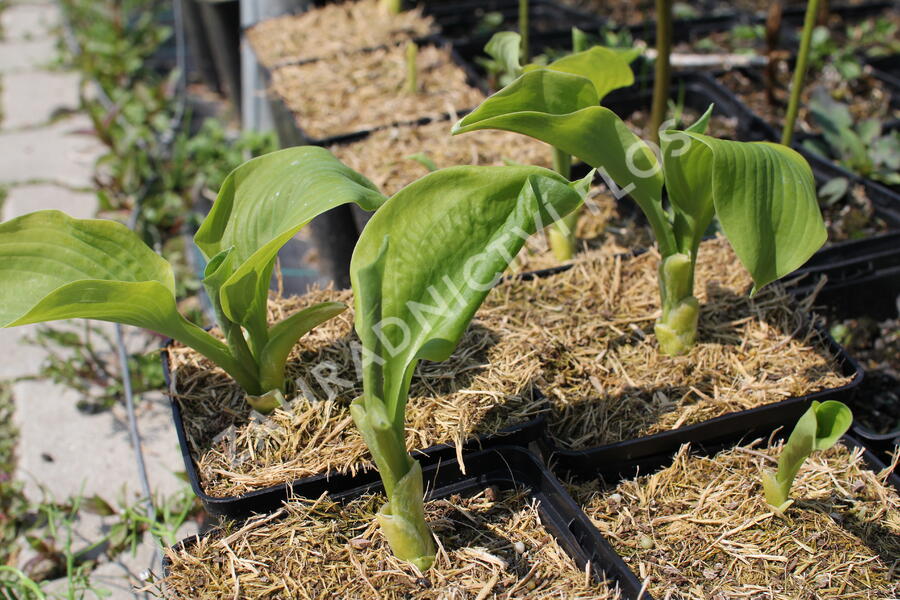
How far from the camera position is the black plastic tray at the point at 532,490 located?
0.95m

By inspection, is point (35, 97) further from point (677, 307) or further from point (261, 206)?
point (677, 307)

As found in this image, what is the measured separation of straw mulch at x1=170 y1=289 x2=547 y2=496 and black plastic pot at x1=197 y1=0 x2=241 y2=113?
244cm

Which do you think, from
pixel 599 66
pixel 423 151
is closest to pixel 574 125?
pixel 599 66

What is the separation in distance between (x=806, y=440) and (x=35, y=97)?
3910 millimetres

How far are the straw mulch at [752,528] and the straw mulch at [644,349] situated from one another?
0.08 metres

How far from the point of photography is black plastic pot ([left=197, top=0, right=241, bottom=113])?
10.9 feet

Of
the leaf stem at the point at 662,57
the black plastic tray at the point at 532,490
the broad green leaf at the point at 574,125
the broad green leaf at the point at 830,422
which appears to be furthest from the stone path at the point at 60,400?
the leaf stem at the point at 662,57

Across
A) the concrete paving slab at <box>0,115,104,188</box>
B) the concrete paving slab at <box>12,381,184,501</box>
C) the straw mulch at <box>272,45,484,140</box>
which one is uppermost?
the straw mulch at <box>272,45,484,140</box>

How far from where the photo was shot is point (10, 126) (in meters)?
3.51

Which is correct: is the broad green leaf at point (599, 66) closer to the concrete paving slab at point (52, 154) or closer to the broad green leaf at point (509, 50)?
the broad green leaf at point (509, 50)

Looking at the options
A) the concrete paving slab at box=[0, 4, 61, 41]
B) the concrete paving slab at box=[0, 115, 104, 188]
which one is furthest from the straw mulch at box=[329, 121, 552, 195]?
the concrete paving slab at box=[0, 4, 61, 41]

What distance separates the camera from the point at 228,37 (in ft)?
11.1

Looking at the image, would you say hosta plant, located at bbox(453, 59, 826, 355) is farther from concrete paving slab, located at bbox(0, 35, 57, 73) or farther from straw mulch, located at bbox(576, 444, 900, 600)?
concrete paving slab, located at bbox(0, 35, 57, 73)

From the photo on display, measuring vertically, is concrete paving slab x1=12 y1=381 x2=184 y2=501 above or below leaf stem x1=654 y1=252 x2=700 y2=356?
below
